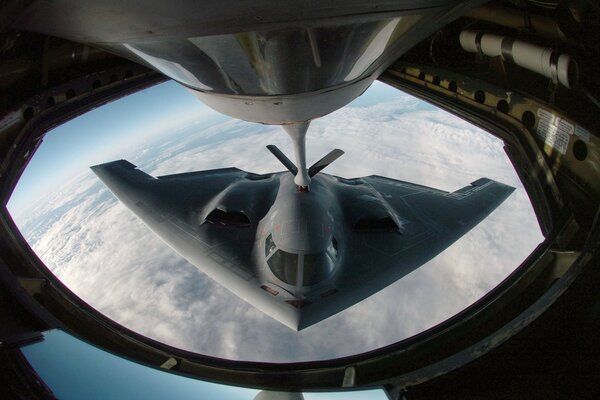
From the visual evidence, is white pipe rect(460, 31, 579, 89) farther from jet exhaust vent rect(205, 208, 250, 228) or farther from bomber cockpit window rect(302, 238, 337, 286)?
jet exhaust vent rect(205, 208, 250, 228)

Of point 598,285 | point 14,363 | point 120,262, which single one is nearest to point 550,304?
point 598,285

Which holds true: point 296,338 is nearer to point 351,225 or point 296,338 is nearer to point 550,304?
point 351,225

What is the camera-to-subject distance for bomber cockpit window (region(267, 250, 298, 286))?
6.76 metres

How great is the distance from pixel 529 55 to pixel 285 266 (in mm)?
5436

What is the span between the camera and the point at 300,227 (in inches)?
273

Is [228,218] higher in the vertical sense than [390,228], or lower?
lower

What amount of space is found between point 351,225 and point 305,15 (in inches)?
282

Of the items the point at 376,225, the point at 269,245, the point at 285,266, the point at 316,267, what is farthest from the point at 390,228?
the point at 269,245

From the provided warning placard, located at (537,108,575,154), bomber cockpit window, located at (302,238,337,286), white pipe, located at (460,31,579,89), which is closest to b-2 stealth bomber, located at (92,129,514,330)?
bomber cockpit window, located at (302,238,337,286)

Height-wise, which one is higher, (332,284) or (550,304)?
(332,284)

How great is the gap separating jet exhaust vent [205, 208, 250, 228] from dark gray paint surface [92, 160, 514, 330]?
0.03m

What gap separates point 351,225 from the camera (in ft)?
27.4

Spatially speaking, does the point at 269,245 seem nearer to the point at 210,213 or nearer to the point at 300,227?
the point at 300,227

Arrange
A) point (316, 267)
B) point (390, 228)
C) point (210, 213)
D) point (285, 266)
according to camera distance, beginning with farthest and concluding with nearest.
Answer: point (210, 213), point (390, 228), point (285, 266), point (316, 267)
